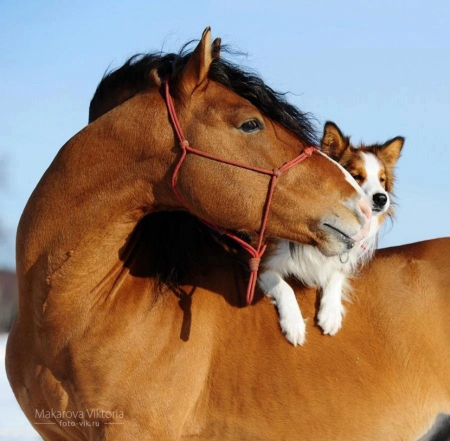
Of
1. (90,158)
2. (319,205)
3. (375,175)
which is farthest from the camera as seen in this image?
(375,175)

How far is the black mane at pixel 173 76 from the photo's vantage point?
4.23m

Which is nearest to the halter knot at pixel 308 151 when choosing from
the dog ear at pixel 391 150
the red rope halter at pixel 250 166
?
the red rope halter at pixel 250 166

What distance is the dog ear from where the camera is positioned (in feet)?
19.0

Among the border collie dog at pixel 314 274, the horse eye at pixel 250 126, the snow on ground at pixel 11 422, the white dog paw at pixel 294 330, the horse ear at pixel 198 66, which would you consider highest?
the horse ear at pixel 198 66

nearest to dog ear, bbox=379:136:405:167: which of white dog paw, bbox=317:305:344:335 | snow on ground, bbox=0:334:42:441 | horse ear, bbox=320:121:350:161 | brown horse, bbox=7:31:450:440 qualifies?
horse ear, bbox=320:121:350:161

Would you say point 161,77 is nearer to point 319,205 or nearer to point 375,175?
point 319,205

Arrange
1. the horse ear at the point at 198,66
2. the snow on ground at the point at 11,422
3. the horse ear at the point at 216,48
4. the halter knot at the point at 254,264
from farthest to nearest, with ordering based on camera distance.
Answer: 1. the snow on ground at the point at 11,422
2. the horse ear at the point at 216,48
3. the halter knot at the point at 254,264
4. the horse ear at the point at 198,66

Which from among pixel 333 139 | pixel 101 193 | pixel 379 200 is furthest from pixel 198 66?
pixel 333 139

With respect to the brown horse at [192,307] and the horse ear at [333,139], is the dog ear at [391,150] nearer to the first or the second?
the horse ear at [333,139]

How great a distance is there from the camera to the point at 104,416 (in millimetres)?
3965

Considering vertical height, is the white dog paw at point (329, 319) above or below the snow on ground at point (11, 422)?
above

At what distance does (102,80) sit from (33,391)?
197 centimetres

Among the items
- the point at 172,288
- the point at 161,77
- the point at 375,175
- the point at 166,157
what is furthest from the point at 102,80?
the point at 375,175

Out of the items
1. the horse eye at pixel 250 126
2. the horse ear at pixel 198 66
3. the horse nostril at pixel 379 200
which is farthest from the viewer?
the horse nostril at pixel 379 200
